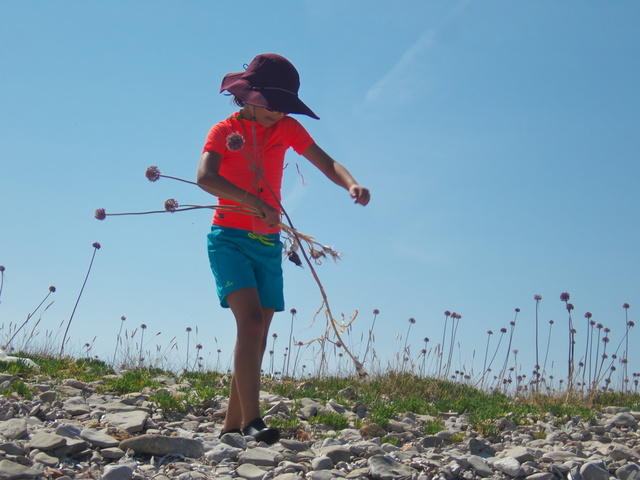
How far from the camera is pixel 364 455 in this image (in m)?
4.05

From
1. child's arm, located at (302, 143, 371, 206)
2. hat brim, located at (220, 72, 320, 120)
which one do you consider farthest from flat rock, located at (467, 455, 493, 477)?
hat brim, located at (220, 72, 320, 120)

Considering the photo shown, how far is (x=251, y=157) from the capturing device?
4465 mm

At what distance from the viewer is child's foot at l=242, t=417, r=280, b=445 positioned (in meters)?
4.12

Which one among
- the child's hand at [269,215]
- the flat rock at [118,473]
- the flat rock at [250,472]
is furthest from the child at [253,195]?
the flat rock at [118,473]

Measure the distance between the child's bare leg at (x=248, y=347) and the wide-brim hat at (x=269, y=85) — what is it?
1200 mm

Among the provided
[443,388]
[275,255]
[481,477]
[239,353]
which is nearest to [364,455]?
[481,477]

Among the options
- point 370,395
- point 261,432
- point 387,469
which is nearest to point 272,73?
point 261,432

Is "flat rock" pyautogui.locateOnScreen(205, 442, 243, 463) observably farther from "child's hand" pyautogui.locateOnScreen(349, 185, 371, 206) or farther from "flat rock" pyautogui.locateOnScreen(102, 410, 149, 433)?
"child's hand" pyautogui.locateOnScreen(349, 185, 371, 206)

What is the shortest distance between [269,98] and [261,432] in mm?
2097

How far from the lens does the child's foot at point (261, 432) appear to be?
4117mm

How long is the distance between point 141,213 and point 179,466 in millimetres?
1576

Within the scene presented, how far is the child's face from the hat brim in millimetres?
106

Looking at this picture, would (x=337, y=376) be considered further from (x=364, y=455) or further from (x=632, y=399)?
(x=364, y=455)

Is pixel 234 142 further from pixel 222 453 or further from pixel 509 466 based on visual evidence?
pixel 509 466
